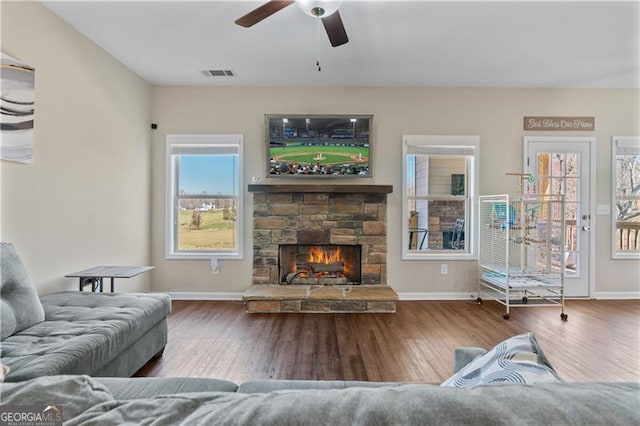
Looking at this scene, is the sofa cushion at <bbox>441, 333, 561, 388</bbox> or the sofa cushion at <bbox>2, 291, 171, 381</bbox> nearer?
the sofa cushion at <bbox>441, 333, 561, 388</bbox>

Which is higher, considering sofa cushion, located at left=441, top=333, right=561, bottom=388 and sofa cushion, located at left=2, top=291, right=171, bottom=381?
sofa cushion, located at left=441, top=333, right=561, bottom=388

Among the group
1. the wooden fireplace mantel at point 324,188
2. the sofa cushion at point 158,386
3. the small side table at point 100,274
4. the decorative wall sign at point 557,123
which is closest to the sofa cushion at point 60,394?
the sofa cushion at point 158,386

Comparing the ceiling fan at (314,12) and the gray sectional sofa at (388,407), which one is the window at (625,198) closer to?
the ceiling fan at (314,12)

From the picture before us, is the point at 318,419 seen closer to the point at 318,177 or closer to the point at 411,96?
the point at 318,177

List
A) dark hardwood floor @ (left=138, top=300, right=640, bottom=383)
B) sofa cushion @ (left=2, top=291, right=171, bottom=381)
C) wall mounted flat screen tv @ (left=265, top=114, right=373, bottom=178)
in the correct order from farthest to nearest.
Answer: wall mounted flat screen tv @ (left=265, top=114, right=373, bottom=178)
dark hardwood floor @ (left=138, top=300, right=640, bottom=383)
sofa cushion @ (left=2, top=291, right=171, bottom=381)

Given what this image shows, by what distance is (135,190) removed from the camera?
3.85m

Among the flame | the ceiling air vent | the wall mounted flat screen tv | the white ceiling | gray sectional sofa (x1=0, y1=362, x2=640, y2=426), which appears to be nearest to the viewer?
gray sectional sofa (x1=0, y1=362, x2=640, y2=426)

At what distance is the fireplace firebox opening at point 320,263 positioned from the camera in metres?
4.21

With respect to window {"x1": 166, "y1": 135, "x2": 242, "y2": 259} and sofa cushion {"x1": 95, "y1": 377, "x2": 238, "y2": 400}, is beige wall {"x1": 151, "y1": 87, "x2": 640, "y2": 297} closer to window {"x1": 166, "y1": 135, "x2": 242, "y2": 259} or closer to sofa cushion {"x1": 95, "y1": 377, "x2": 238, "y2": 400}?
window {"x1": 166, "y1": 135, "x2": 242, "y2": 259}

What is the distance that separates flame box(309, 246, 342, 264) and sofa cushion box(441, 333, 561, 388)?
3264 mm

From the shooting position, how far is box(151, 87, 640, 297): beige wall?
13.7 feet

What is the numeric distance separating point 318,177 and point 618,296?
4356 millimetres

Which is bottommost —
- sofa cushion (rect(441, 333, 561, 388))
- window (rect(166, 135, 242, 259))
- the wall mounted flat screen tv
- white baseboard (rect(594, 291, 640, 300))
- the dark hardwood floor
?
the dark hardwood floor

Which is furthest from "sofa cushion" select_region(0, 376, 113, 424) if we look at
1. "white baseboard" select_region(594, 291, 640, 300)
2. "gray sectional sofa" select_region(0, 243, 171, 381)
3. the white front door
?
"white baseboard" select_region(594, 291, 640, 300)
